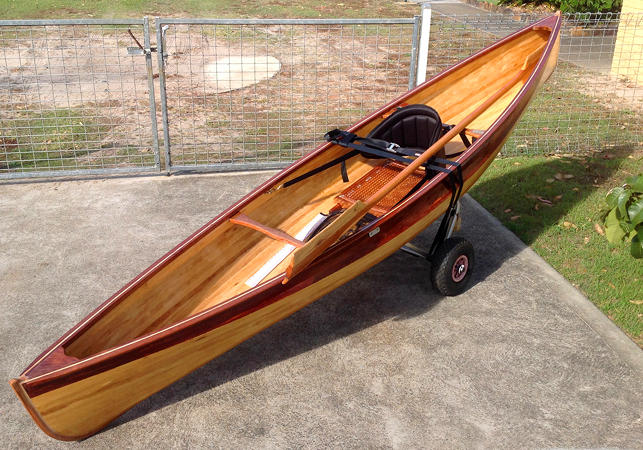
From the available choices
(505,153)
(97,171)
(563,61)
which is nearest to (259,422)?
(97,171)

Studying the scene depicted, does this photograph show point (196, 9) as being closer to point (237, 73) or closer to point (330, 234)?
point (237, 73)

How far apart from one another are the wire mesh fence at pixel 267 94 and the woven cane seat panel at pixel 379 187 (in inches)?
78.9

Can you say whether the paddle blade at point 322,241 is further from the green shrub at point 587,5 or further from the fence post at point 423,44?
the green shrub at point 587,5

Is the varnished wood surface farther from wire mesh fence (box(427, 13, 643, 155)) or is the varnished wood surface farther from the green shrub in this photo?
the green shrub

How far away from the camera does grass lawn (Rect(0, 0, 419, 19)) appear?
56.4 ft

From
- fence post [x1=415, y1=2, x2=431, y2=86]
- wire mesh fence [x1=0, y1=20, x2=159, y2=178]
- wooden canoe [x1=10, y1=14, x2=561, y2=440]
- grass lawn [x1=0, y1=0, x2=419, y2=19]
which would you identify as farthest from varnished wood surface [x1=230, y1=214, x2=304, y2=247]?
grass lawn [x1=0, y1=0, x2=419, y2=19]

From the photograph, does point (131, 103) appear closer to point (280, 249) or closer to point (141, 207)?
point (141, 207)

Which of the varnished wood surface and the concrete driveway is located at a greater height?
the varnished wood surface

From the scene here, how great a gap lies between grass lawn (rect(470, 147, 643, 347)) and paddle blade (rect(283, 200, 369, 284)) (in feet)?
8.02

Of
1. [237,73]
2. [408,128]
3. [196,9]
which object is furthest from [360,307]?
[196,9]

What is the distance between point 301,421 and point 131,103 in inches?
289

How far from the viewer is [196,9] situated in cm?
1830

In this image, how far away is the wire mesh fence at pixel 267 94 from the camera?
8.27m

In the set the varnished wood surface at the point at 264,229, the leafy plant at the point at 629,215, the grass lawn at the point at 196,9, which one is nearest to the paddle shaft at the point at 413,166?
the varnished wood surface at the point at 264,229
